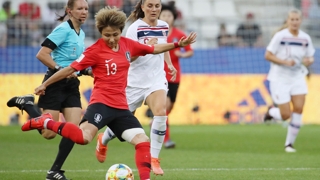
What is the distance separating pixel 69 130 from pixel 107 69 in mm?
757

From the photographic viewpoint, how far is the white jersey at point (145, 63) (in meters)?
9.38

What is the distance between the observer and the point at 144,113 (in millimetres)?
19016

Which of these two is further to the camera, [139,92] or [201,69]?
[201,69]

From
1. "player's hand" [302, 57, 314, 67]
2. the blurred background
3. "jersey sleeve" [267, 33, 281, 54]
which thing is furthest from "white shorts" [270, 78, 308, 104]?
the blurred background

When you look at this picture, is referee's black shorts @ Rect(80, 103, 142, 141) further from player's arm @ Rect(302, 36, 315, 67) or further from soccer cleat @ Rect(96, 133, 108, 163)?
player's arm @ Rect(302, 36, 315, 67)

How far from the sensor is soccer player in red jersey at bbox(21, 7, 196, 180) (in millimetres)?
7223

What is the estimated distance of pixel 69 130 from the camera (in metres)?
7.20

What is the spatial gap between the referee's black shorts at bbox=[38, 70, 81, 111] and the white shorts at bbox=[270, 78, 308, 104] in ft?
16.0

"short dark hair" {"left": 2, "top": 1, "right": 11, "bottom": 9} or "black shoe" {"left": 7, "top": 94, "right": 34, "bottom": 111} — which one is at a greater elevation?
"black shoe" {"left": 7, "top": 94, "right": 34, "bottom": 111}

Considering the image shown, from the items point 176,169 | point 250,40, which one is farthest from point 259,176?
point 250,40

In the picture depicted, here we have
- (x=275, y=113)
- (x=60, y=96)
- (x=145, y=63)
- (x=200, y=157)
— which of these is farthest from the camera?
(x=275, y=113)

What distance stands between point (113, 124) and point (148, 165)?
59 centimetres

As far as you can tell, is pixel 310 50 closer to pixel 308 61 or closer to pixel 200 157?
pixel 308 61

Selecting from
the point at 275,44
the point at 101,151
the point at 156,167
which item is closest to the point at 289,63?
the point at 275,44
